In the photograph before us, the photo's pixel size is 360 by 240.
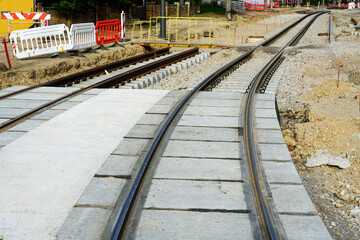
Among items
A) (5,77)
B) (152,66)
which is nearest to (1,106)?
(5,77)

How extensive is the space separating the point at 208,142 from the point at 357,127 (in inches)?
127

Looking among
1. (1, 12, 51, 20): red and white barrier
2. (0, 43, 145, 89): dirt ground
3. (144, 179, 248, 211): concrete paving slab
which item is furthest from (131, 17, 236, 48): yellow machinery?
(144, 179, 248, 211): concrete paving slab

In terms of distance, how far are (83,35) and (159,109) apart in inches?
415

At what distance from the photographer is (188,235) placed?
3.74 m

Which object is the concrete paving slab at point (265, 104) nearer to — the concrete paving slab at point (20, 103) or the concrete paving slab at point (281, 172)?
the concrete paving slab at point (281, 172)

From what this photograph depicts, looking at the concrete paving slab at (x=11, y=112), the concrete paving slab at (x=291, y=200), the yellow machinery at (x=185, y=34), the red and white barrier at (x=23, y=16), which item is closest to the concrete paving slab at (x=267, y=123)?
the concrete paving slab at (x=291, y=200)

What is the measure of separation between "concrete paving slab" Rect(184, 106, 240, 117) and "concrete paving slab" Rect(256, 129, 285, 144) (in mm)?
1152

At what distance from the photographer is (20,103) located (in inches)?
344

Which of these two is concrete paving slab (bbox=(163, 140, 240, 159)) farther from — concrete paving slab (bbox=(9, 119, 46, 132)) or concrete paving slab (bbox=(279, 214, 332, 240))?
concrete paving slab (bbox=(9, 119, 46, 132))

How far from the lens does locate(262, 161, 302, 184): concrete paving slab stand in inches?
190

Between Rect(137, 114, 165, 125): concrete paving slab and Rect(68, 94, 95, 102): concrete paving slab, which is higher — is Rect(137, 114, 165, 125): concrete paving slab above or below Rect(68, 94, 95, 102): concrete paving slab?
below

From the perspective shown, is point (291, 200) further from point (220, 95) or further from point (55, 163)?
point (220, 95)

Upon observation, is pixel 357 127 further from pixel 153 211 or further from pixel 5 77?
pixel 5 77

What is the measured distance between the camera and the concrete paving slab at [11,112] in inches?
305
